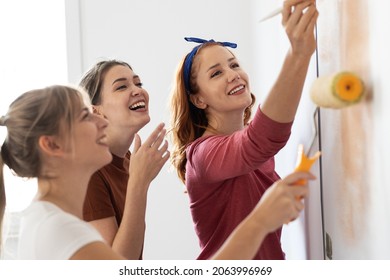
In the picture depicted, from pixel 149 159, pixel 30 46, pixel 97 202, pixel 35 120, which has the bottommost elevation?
pixel 97 202

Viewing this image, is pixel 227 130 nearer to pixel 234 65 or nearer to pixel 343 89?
pixel 234 65

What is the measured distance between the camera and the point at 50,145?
98cm

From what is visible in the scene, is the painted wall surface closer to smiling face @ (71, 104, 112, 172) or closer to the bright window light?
smiling face @ (71, 104, 112, 172)

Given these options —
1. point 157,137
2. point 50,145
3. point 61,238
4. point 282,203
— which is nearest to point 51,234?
point 61,238

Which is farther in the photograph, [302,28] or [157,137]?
[157,137]

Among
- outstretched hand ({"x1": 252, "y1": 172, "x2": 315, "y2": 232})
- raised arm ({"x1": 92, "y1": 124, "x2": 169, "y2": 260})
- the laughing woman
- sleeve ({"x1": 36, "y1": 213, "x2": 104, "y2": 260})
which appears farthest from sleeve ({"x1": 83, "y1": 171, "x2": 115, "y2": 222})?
outstretched hand ({"x1": 252, "y1": 172, "x2": 315, "y2": 232})

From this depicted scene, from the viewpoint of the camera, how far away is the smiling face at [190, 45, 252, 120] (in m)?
1.32

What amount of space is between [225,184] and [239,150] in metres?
0.17

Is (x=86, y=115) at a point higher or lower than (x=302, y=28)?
lower

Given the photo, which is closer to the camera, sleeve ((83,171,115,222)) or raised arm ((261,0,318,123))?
raised arm ((261,0,318,123))

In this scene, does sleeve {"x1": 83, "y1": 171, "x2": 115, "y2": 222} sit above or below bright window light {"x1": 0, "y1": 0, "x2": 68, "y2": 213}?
below

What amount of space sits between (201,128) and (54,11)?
1154 millimetres

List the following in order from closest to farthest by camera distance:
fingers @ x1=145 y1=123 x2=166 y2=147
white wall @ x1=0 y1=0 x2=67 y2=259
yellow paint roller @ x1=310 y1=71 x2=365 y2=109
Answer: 1. yellow paint roller @ x1=310 y1=71 x2=365 y2=109
2. fingers @ x1=145 y1=123 x2=166 y2=147
3. white wall @ x1=0 y1=0 x2=67 y2=259
